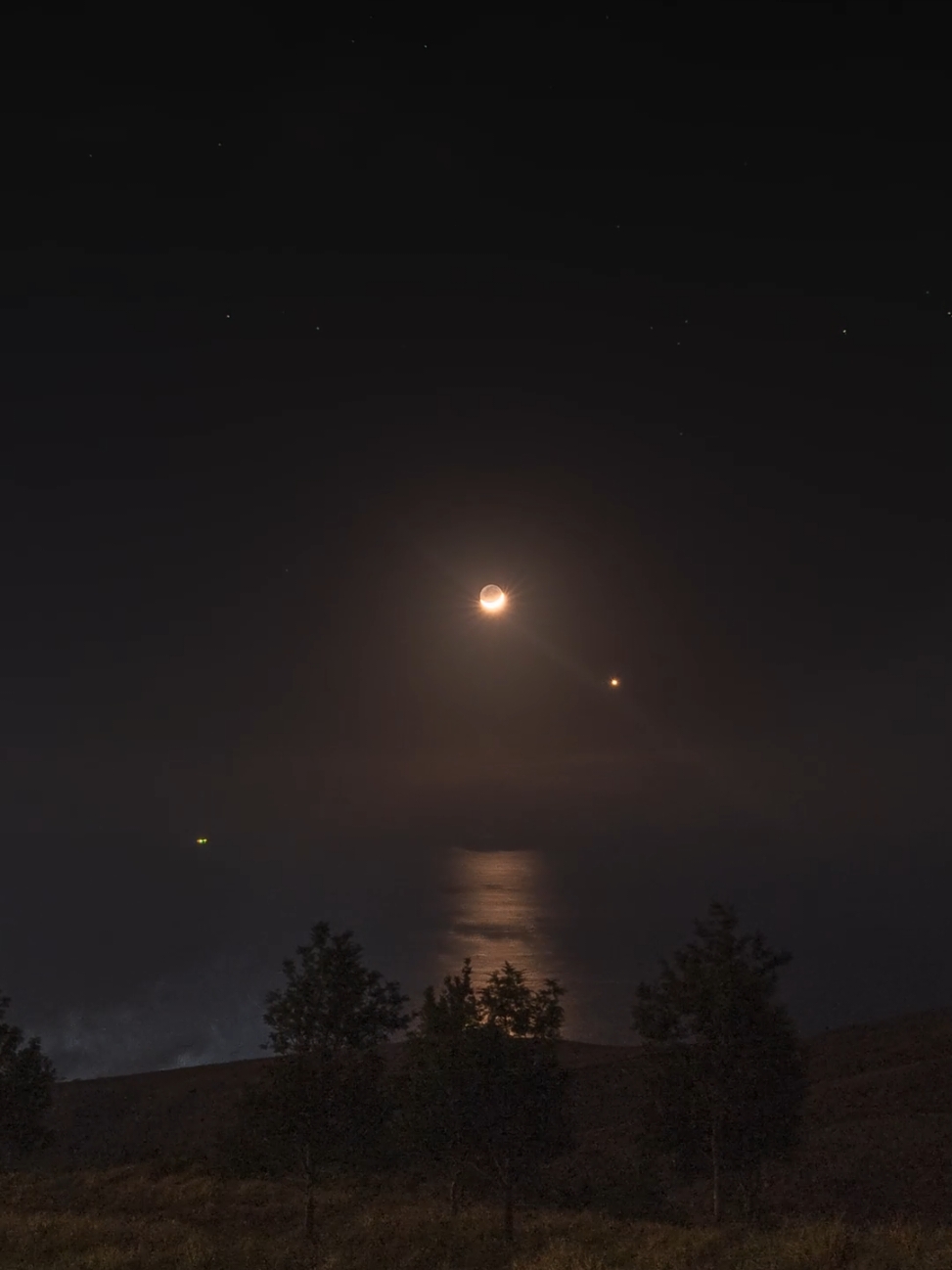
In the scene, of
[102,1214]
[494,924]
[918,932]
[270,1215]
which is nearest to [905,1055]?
[270,1215]

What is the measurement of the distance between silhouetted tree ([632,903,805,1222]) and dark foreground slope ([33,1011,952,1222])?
2.49 metres

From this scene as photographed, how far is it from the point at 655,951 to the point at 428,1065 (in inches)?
5672

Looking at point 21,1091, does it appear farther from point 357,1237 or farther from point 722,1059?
point 722,1059

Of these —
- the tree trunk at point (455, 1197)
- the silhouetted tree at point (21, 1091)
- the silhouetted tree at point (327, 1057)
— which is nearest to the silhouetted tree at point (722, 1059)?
the tree trunk at point (455, 1197)

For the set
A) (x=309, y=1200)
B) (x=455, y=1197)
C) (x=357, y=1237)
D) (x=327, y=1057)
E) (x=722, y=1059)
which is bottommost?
(x=455, y=1197)

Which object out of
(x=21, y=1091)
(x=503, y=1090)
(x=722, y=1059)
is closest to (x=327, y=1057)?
(x=503, y=1090)

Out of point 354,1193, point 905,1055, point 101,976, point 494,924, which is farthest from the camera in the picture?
point 494,924

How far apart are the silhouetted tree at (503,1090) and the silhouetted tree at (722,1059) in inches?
139

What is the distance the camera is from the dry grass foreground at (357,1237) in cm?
1720

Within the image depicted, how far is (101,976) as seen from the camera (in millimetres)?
156000

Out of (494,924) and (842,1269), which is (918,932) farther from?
(842,1269)

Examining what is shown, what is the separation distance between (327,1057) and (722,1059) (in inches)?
533

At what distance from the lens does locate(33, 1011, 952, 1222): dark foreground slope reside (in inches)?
1373

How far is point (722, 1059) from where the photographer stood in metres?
28.4
